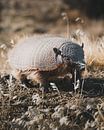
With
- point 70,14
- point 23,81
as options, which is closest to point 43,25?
point 70,14

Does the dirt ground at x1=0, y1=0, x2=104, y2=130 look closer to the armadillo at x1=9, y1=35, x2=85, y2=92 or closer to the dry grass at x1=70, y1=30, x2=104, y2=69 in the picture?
the dry grass at x1=70, y1=30, x2=104, y2=69

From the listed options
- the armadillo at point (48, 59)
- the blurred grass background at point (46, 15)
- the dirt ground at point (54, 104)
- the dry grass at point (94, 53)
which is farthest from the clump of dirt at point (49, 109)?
the blurred grass background at point (46, 15)

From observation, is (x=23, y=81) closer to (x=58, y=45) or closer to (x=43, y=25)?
(x=58, y=45)

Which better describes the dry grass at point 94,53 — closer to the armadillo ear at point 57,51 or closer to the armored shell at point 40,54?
the armored shell at point 40,54

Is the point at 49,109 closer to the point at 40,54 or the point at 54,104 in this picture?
the point at 54,104

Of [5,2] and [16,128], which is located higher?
[5,2]

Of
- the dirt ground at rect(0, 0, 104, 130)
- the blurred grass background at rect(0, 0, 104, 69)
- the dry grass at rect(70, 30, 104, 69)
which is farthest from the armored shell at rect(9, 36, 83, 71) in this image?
the blurred grass background at rect(0, 0, 104, 69)

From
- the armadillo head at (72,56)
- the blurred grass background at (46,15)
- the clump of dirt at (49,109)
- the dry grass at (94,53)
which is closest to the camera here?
the clump of dirt at (49,109)

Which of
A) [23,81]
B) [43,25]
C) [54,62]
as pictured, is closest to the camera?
[54,62]

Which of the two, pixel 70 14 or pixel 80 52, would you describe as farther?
pixel 70 14
